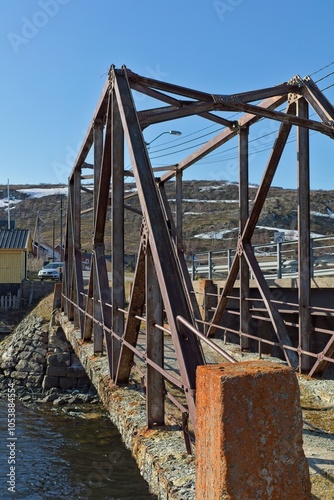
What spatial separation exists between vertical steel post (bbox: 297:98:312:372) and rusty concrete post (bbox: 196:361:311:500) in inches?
218

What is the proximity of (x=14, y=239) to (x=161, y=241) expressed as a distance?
33016 mm

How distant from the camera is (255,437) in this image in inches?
94.0

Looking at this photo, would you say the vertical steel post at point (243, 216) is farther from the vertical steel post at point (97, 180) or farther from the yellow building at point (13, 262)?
the yellow building at point (13, 262)

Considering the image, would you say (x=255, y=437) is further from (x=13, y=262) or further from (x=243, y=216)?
(x=13, y=262)

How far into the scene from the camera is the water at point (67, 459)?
30.6ft

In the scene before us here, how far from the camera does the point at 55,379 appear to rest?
59.5 ft

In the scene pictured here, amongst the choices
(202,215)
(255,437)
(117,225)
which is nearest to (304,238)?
(117,225)

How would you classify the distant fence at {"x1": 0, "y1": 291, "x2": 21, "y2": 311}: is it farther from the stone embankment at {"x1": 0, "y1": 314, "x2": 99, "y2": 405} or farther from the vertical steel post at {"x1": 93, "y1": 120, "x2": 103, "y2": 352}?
the vertical steel post at {"x1": 93, "y1": 120, "x2": 103, "y2": 352}

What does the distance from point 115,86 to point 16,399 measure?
13.9 meters

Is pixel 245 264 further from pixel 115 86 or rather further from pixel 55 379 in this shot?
pixel 55 379

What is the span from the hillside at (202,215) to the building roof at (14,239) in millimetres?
16979

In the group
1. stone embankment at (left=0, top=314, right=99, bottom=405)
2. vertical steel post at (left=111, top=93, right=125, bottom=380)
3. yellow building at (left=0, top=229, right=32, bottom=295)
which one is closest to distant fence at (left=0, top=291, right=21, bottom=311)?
yellow building at (left=0, top=229, right=32, bottom=295)

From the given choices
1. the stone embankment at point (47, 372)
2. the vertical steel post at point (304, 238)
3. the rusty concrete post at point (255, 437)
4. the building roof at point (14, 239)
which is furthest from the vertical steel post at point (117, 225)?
the building roof at point (14, 239)

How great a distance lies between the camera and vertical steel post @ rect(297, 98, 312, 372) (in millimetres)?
7848
